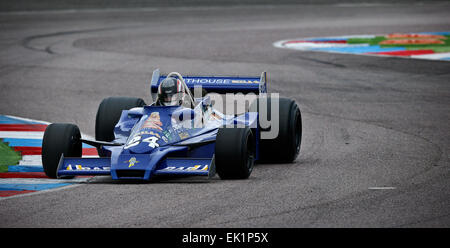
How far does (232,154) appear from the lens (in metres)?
8.78

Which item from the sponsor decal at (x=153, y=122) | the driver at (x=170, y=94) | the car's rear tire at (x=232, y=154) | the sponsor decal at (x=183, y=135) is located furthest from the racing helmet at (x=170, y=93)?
the car's rear tire at (x=232, y=154)

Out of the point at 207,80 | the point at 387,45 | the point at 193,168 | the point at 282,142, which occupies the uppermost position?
the point at 207,80

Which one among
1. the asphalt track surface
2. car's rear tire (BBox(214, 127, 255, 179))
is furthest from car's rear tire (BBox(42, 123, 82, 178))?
car's rear tire (BBox(214, 127, 255, 179))

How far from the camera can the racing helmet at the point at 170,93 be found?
32.6ft

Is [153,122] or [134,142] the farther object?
[153,122]

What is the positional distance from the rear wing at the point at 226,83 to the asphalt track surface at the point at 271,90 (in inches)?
47.6

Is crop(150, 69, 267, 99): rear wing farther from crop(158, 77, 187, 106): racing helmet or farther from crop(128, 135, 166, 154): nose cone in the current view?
crop(128, 135, 166, 154): nose cone

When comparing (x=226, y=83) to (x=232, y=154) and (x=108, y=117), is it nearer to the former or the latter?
(x=108, y=117)

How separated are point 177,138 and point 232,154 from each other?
0.95 meters

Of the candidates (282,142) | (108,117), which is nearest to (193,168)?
(282,142)

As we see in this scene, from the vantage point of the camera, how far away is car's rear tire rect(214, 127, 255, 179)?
8797 mm

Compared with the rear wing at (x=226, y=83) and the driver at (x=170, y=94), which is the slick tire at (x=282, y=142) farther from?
the driver at (x=170, y=94)
